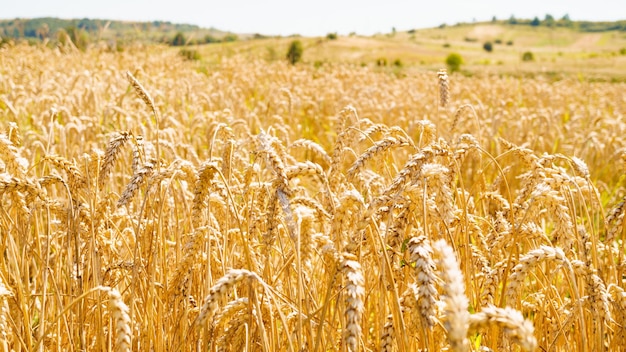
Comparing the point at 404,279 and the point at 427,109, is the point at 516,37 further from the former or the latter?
the point at 404,279

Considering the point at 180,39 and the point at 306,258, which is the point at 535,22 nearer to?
the point at 180,39

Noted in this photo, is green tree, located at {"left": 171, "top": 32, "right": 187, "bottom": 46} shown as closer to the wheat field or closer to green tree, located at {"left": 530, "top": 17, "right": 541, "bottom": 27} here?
the wheat field

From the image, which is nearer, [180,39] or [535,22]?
[180,39]

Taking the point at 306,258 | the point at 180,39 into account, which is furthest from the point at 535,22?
the point at 306,258

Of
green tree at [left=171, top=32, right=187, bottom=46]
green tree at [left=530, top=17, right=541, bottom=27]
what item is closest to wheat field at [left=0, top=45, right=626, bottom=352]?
green tree at [left=171, top=32, right=187, bottom=46]

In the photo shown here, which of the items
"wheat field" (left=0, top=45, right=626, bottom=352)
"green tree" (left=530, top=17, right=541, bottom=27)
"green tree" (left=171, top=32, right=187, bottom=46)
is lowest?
"wheat field" (left=0, top=45, right=626, bottom=352)

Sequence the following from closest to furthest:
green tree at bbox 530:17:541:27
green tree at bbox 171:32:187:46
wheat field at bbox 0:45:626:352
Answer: wheat field at bbox 0:45:626:352 < green tree at bbox 171:32:187:46 < green tree at bbox 530:17:541:27

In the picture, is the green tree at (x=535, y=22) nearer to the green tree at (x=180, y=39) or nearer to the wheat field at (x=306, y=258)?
the green tree at (x=180, y=39)

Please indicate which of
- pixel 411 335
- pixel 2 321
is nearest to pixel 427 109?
pixel 411 335

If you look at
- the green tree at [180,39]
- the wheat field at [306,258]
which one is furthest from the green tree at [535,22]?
the wheat field at [306,258]

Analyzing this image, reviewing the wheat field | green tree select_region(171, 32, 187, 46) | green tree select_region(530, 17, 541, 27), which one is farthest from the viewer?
green tree select_region(530, 17, 541, 27)

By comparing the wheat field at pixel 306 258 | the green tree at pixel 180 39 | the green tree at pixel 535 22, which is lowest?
the wheat field at pixel 306 258

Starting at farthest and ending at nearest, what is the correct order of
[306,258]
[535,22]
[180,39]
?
[535,22] < [180,39] < [306,258]

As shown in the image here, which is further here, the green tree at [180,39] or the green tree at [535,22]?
the green tree at [535,22]
